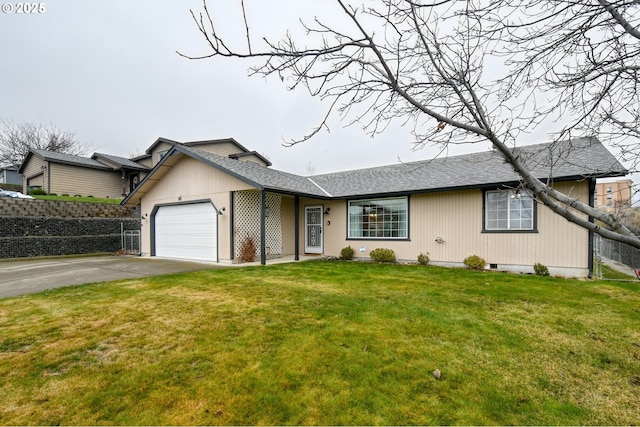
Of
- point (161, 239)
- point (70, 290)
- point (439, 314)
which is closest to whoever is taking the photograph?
point (439, 314)

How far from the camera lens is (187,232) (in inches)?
476

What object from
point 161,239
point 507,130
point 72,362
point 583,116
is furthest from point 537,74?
point 161,239

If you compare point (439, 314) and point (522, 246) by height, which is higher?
point (522, 246)

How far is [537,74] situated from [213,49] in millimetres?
3186

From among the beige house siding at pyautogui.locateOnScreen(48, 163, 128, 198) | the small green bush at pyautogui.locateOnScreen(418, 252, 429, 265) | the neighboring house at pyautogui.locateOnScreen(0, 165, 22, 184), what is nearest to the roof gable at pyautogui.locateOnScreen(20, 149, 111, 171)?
the beige house siding at pyautogui.locateOnScreen(48, 163, 128, 198)

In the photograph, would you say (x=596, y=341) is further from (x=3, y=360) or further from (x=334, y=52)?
(x=3, y=360)

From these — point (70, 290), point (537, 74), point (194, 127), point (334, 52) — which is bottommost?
point (70, 290)

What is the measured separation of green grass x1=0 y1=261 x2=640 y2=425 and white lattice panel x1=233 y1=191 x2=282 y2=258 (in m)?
5.15

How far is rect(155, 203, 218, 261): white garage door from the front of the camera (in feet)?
36.6

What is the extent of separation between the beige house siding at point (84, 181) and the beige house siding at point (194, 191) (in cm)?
1038

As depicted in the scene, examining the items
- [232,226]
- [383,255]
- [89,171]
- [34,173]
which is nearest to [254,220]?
[232,226]

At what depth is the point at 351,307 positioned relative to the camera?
4.87 m

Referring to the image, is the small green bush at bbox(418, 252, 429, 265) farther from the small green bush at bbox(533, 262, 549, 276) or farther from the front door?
the front door

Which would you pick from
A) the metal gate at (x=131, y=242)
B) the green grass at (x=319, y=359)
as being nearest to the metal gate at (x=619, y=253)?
the green grass at (x=319, y=359)
